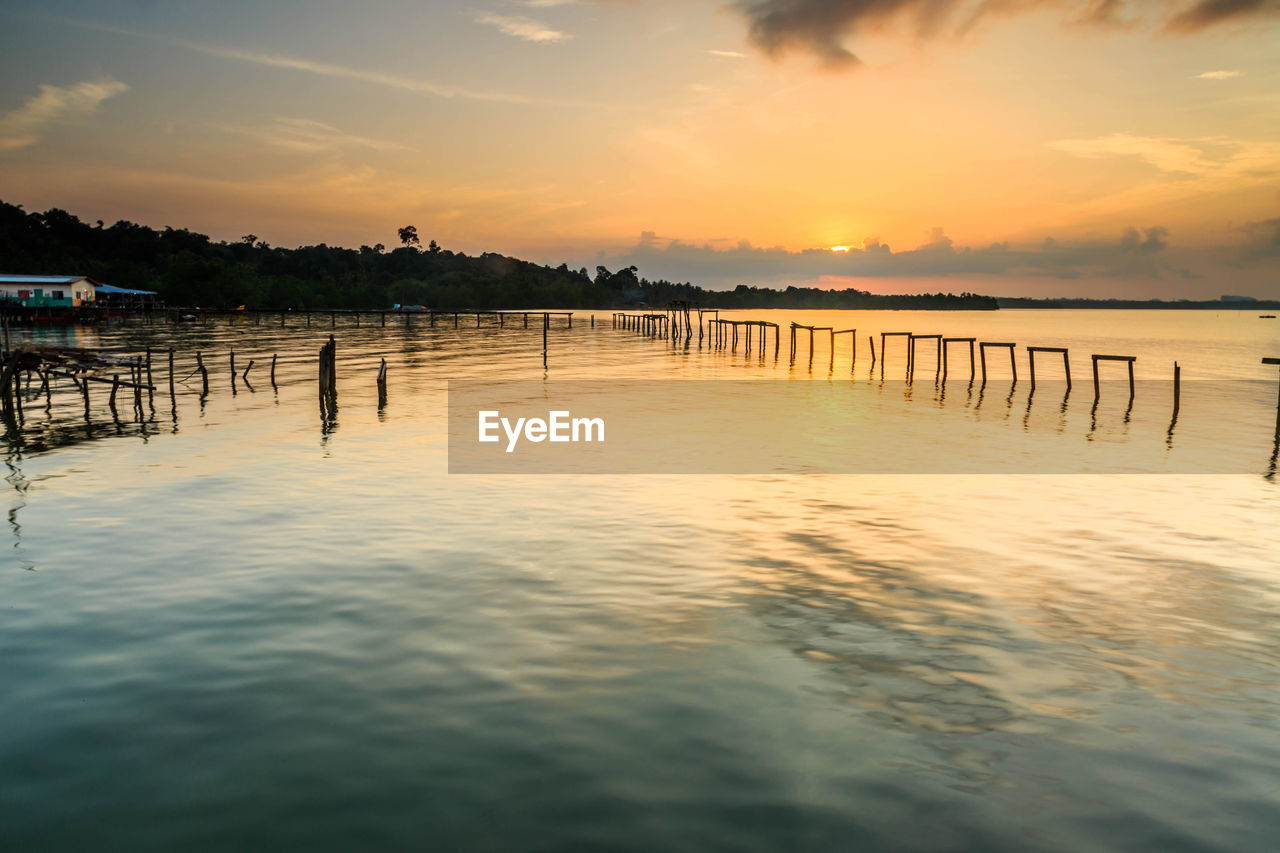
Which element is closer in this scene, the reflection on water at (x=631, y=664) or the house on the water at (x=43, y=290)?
the reflection on water at (x=631, y=664)

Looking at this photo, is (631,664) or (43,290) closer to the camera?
(631,664)

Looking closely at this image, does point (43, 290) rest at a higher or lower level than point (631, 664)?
higher

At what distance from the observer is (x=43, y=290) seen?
320 feet

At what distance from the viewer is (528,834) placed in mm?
6250

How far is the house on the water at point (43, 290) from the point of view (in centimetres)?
9500

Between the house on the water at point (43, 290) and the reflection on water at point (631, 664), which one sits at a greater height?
the house on the water at point (43, 290)

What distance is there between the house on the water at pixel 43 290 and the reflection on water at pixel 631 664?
315ft

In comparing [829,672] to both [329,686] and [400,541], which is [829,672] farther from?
[400,541]

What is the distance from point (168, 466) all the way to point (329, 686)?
1546 cm

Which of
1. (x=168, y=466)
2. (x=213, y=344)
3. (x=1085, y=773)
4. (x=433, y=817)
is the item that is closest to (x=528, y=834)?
(x=433, y=817)

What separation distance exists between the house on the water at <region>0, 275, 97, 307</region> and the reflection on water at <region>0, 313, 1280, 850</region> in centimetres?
9588

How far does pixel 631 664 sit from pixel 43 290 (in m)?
115

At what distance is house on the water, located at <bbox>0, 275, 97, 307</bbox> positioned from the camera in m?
95.0

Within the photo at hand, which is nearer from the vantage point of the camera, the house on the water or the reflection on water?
the reflection on water
